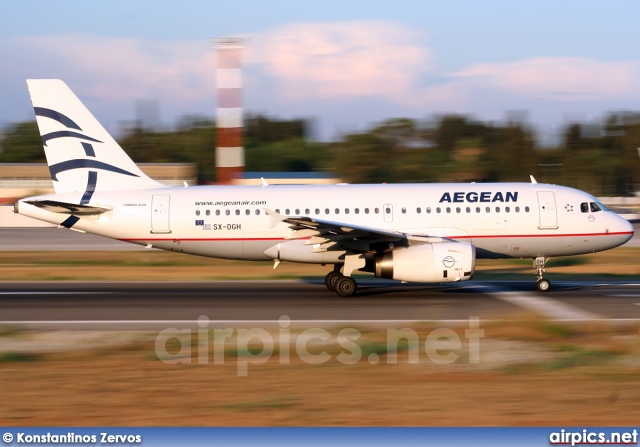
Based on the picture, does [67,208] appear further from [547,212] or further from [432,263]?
[547,212]

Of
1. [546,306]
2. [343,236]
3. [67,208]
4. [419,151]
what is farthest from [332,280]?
[419,151]

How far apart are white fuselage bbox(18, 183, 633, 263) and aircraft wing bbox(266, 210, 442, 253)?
899 millimetres

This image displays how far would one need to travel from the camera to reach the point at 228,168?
4438 cm

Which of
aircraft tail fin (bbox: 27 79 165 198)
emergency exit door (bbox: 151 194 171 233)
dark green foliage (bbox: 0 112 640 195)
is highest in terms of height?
dark green foliage (bbox: 0 112 640 195)

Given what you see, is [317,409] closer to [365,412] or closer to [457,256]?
[365,412]

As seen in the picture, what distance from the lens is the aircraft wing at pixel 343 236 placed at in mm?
20969

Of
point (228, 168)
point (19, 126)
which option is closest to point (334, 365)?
point (228, 168)

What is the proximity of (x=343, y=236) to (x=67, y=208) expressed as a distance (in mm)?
7890

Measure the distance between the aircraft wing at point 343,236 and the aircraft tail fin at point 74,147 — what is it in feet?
16.8

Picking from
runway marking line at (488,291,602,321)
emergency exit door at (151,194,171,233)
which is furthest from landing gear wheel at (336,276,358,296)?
emergency exit door at (151,194,171,233)

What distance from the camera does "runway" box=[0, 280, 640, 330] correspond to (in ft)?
59.5

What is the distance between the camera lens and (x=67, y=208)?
23.0 metres

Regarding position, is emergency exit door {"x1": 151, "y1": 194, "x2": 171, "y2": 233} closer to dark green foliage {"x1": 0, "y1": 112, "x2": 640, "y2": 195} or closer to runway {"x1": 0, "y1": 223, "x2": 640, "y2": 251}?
runway {"x1": 0, "y1": 223, "x2": 640, "y2": 251}

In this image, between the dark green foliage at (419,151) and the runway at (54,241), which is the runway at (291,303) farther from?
the dark green foliage at (419,151)
